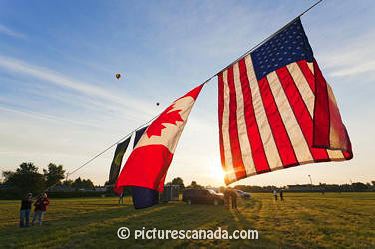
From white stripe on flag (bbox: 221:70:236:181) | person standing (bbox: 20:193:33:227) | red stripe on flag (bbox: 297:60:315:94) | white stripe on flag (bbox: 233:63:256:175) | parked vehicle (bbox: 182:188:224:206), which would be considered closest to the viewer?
red stripe on flag (bbox: 297:60:315:94)

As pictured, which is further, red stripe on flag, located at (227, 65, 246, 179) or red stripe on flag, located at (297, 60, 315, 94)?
red stripe on flag, located at (227, 65, 246, 179)

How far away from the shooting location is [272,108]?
17.8 ft

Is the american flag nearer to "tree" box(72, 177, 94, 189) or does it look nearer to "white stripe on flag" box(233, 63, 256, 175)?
"white stripe on flag" box(233, 63, 256, 175)

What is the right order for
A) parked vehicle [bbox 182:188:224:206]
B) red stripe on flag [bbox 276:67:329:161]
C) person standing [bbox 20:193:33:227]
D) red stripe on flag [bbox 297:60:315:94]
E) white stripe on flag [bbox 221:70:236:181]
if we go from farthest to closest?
parked vehicle [bbox 182:188:224:206] < person standing [bbox 20:193:33:227] < white stripe on flag [bbox 221:70:236:181] < red stripe on flag [bbox 297:60:315:94] < red stripe on flag [bbox 276:67:329:161]

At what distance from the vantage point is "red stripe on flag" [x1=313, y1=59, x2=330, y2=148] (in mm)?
3894

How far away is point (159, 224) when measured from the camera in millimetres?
12281

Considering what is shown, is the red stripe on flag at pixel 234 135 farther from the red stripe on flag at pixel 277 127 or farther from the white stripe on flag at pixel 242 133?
the red stripe on flag at pixel 277 127

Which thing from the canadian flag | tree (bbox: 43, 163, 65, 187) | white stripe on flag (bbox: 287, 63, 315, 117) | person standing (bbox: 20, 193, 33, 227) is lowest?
person standing (bbox: 20, 193, 33, 227)

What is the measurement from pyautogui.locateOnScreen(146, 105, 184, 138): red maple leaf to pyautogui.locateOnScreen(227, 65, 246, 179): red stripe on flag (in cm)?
106

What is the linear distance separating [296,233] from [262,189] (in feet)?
273

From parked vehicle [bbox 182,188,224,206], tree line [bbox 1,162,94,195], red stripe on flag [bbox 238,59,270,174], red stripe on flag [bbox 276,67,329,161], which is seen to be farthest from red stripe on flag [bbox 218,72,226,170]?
tree line [bbox 1,162,94,195]

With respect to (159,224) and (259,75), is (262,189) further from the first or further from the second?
(259,75)

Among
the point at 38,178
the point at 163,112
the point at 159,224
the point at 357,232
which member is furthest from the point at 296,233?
the point at 38,178

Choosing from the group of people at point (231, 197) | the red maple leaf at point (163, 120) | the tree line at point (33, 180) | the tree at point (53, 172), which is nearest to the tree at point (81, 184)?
the tree line at point (33, 180)
